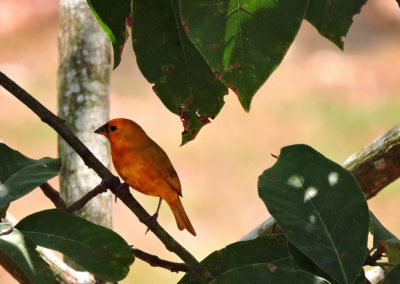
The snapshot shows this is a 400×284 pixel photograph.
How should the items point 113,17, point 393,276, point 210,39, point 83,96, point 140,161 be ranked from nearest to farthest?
point 210,39 < point 393,276 < point 113,17 < point 140,161 < point 83,96

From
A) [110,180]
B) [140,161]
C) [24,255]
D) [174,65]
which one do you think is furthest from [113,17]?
[140,161]

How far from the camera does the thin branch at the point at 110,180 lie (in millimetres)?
1035

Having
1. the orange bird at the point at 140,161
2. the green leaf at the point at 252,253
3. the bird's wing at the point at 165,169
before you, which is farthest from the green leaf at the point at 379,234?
the bird's wing at the point at 165,169

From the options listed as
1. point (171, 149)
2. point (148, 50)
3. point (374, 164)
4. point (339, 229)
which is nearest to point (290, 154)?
point (339, 229)

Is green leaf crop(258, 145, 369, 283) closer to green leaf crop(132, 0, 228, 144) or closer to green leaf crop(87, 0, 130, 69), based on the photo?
green leaf crop(132, 0, 228, 144)

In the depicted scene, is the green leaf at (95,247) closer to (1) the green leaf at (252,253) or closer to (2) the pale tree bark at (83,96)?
(1) the green leaf at (252,253)

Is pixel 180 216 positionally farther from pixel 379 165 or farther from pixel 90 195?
pixel 90 195

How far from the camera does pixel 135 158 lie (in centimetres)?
176

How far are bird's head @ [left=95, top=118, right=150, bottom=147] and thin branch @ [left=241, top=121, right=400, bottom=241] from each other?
0.49m

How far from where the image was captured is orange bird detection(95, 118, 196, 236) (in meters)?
1.74

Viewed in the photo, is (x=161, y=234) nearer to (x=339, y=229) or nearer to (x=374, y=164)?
(x=339, y=229)

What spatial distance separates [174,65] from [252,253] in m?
0.32

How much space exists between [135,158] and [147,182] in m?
0.07

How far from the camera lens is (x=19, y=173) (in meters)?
1.08
